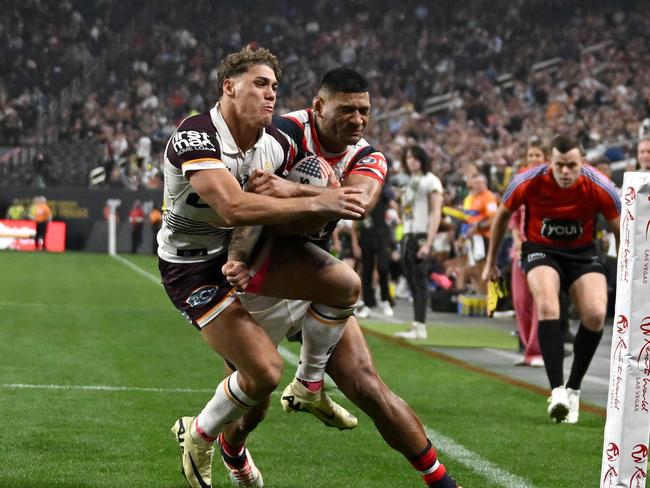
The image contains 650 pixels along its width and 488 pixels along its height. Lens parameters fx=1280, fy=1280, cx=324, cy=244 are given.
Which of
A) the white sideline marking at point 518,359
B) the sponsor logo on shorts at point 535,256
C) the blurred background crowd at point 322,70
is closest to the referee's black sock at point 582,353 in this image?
the sponsor logo on shorts at point 535,256

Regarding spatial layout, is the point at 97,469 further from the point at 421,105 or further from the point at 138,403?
the point at 421,105

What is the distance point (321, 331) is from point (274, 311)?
311 mm

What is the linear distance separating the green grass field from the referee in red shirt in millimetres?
500

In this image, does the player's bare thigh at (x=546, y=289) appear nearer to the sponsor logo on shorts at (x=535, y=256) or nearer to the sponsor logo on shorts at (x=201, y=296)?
the sponsor logo on shorts at (x=535, y=256)

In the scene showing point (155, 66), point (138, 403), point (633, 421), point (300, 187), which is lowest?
point (138, 403)

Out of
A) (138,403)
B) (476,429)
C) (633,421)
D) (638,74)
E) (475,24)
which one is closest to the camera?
(633,421)

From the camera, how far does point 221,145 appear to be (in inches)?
218

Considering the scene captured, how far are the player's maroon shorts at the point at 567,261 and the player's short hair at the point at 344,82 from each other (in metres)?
3.63

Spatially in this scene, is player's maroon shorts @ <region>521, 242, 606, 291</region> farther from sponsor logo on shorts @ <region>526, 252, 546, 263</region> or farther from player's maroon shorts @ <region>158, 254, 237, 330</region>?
player's maroon shorts @ <region>158, 254, 237, 330</region>

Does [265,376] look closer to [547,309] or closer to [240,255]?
[240,255]

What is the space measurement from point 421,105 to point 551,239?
3324cm

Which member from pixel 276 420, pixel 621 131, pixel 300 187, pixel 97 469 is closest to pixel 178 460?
pixel 97 469

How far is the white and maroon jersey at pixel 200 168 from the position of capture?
5387mm

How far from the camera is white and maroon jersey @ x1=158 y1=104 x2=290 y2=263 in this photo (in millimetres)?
5387
